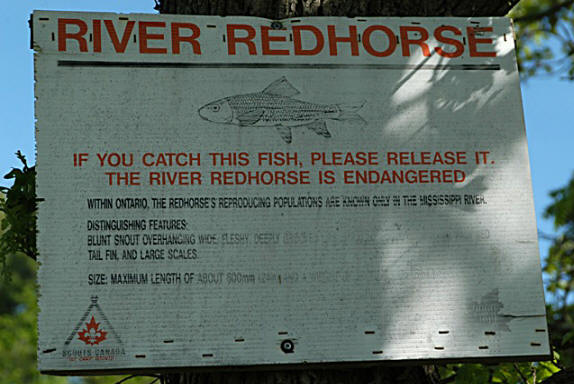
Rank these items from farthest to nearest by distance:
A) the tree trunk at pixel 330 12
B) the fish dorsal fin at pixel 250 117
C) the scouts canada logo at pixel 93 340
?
the fish dorsal fin at pixel 250 117
the tree trunk at pixel 330 12
the scouts canada logo at pixel 93 340

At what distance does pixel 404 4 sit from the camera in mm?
3695

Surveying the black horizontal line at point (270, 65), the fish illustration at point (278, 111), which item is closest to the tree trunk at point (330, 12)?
the black horizontal line at point (270, 65)

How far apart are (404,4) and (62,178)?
1.69 meters

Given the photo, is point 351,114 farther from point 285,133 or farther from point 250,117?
point 250,117

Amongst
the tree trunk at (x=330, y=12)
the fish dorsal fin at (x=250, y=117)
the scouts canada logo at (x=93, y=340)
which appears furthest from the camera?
the fish dorsal fin at (x=250, y=117)

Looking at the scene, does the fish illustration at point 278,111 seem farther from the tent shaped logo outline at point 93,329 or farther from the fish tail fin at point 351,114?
the tent shaped logo outline at point 93,329

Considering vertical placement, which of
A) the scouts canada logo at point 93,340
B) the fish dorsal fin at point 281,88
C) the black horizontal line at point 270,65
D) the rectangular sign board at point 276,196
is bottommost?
the scouts canada logo at point 93,340

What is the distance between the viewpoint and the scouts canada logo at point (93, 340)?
2979mm

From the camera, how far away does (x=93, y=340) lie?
2.99 m

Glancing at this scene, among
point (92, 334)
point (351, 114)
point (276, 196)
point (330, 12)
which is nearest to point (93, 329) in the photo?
point (92, 334)

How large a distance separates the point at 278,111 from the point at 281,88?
0.11 metres

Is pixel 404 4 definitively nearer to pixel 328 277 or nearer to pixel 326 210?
pixel 326 210

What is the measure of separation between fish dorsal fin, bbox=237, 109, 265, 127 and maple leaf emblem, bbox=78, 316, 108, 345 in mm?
958

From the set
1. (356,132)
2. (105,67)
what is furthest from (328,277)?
(105,67)
